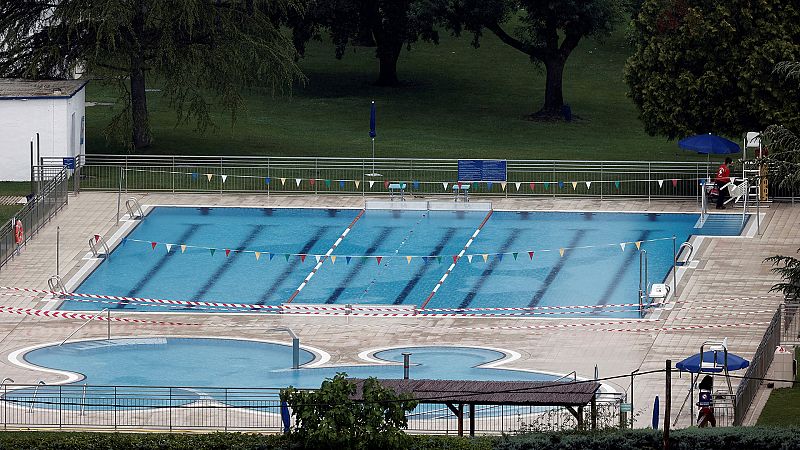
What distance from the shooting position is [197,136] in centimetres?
6047

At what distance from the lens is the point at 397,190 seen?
5188 cm

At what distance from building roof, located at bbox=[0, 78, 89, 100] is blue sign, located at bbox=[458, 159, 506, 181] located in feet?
37.1

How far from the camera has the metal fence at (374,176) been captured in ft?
171

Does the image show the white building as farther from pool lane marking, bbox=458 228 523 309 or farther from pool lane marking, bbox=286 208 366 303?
pool lane marking, bbox=458 228 523 309

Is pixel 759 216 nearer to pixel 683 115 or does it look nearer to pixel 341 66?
pixel 683 115

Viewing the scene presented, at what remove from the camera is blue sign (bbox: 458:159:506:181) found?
5088 cm

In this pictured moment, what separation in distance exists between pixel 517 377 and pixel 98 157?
74.5ft

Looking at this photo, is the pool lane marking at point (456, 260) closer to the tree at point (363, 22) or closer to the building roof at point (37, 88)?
the building roof at point (37, 88)

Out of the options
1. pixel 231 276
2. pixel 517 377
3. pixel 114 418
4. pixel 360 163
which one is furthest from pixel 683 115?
pixel 114 418

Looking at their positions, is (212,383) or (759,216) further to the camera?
(759,216)

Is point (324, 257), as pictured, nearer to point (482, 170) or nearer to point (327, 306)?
point (327, 306)

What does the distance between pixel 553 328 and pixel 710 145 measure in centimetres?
1194

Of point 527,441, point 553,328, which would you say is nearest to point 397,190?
point 553,328

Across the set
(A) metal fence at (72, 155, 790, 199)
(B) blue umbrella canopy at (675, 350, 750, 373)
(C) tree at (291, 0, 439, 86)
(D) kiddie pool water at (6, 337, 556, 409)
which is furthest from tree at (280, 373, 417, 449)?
(C) tree at (291, 0, 439, 86)
